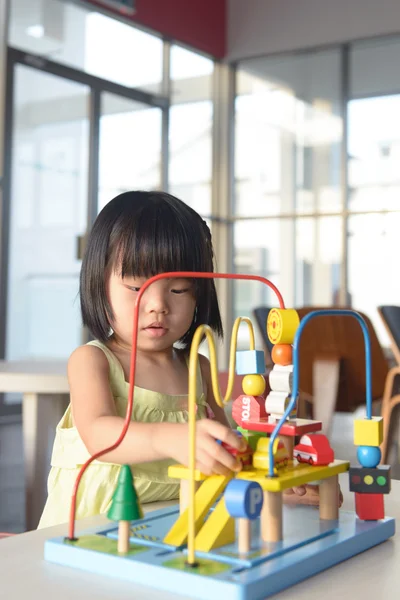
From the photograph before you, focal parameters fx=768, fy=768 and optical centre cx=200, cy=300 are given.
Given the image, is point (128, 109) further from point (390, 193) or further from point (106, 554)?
point (106, 554)

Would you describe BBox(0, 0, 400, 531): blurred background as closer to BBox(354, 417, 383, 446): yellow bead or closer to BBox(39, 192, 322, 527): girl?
BBox(39, 192, 322, 527): girl

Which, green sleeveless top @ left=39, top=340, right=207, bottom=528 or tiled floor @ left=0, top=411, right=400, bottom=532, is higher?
green sleeveless top @ left=39, top=340, right=207, bottom=528

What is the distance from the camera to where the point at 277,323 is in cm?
62

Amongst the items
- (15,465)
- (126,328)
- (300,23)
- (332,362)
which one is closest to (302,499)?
(126,328)

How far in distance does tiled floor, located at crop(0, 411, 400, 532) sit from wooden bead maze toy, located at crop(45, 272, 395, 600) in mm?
977

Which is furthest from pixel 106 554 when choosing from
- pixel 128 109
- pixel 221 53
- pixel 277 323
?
pixel 221 53

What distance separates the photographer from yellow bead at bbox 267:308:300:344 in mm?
611

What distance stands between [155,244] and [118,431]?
248 millimetres

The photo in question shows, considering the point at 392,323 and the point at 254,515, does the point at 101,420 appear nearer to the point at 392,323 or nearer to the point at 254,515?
the point at 254,515

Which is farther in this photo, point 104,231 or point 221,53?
point 221,53

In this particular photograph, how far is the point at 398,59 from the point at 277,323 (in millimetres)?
5693

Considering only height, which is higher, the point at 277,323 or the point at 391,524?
the point at 277,323

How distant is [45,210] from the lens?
15.7ft

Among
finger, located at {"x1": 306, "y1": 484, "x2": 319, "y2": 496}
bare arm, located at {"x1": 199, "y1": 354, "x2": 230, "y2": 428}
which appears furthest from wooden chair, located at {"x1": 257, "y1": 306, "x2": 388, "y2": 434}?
finger, located at {"x1": 306, "y1": 484, "x2": 319, "y2": 496}
